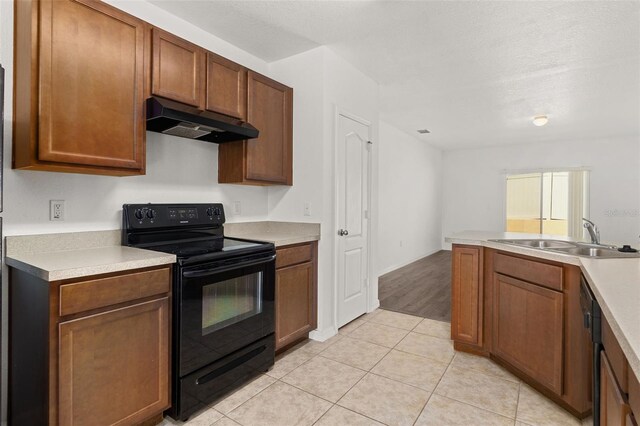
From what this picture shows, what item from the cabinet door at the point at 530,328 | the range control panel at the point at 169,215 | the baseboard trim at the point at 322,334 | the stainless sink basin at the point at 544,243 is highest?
the range control panel at the point at 169,215

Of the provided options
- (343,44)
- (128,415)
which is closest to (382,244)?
(343,44)

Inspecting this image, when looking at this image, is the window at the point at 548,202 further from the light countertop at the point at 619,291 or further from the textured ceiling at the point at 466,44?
the light countertop at the point at 619,291

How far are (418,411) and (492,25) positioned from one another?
2667mm

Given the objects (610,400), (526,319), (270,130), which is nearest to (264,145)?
(270,130)

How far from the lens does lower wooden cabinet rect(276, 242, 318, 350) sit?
2514 millimetres

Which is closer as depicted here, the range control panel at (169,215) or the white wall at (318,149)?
the range control panel at (169,215)

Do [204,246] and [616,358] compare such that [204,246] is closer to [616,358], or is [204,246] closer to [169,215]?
[169,215]

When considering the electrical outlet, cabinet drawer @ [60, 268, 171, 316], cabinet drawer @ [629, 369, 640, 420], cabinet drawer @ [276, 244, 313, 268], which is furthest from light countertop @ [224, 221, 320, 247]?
cabinet drawer @ [629, 369, 640, 420]

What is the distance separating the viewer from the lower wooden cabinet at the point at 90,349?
54.0 inches

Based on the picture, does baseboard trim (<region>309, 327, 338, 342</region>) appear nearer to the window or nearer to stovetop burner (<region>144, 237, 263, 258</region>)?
stovetop burner (<region>144, 237, 263, 258</region>)

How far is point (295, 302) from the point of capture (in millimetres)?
2650

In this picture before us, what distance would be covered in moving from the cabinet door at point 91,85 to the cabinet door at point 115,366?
0.81m

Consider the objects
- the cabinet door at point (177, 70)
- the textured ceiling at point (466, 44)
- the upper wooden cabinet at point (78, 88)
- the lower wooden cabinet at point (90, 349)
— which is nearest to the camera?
the lower wooden cabinet at point (90, 349)

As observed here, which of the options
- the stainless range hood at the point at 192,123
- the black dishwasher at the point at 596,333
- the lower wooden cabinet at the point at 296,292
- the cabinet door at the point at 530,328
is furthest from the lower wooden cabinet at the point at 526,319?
the stainless range hood at the point at 192,123
